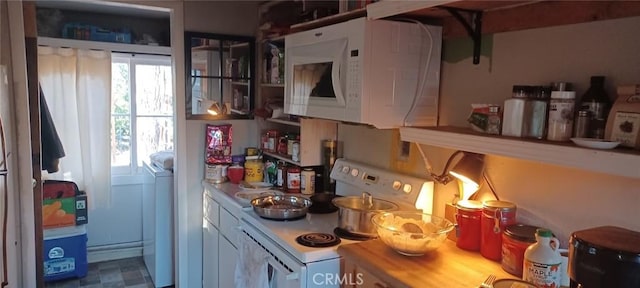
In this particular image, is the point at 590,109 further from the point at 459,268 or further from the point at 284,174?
the point at 284,174

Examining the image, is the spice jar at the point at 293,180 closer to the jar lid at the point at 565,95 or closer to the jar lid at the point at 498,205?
the jar lid at the point at 498,205

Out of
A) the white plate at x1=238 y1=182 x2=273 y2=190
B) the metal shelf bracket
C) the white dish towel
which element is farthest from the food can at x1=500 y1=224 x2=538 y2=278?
the white plate at x1=238 y1=182 x2=273 y2=190

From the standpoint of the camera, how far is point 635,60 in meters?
1.23

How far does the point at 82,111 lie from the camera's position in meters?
3.66

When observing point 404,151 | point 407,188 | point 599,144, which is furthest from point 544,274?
point 404,151

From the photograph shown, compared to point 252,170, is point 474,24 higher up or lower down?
higher up

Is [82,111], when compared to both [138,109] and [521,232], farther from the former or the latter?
[521,232]

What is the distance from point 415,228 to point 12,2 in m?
2.38

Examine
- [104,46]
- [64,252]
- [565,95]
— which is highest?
[104,46]

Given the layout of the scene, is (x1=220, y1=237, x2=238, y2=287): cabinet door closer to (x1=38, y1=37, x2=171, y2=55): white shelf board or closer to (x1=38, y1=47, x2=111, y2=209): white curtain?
(x1=38, y1=47, x2=111, y2=209): white curtain

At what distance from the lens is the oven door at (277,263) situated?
5.63 ft

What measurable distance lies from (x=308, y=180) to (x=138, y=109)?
87.4 inches

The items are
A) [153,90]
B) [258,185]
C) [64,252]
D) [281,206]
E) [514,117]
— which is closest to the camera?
[514,117]

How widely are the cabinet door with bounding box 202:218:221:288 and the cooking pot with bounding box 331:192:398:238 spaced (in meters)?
1.10
